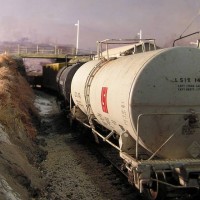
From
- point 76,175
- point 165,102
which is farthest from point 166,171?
point 76,175

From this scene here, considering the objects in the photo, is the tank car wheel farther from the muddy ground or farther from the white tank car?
the muddy ground

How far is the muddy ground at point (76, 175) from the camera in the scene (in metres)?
12.3

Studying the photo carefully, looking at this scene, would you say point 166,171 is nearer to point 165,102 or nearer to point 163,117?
point 163,117

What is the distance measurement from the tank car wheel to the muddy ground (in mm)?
868

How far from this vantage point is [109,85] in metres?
11.7

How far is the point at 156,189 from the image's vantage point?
10.4 metres

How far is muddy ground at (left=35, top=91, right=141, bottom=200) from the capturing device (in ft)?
40.3

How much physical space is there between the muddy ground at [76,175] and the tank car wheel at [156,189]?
868 mm

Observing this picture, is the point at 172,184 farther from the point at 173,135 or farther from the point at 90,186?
the point at 90,186

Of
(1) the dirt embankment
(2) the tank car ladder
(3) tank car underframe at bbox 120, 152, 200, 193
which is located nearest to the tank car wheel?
(3) tank car underframe at bbox 120, 152, 200, 193

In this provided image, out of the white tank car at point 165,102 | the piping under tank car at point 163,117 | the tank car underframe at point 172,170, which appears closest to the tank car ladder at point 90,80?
the piping under tank car at point 163,117

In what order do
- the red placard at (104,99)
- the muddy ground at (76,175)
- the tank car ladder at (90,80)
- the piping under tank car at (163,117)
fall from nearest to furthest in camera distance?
the piping under tank car at (163,117), the red placard at (104,99), the muddy ground at (76,175), the tank car ladder at (90,80)

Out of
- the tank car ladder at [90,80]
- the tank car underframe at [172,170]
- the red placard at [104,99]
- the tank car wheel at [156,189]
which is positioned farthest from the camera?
the tank car ladder at [90,80]

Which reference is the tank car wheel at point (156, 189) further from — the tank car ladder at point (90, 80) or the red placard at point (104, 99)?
the tank car ladder at point (90, 80)
